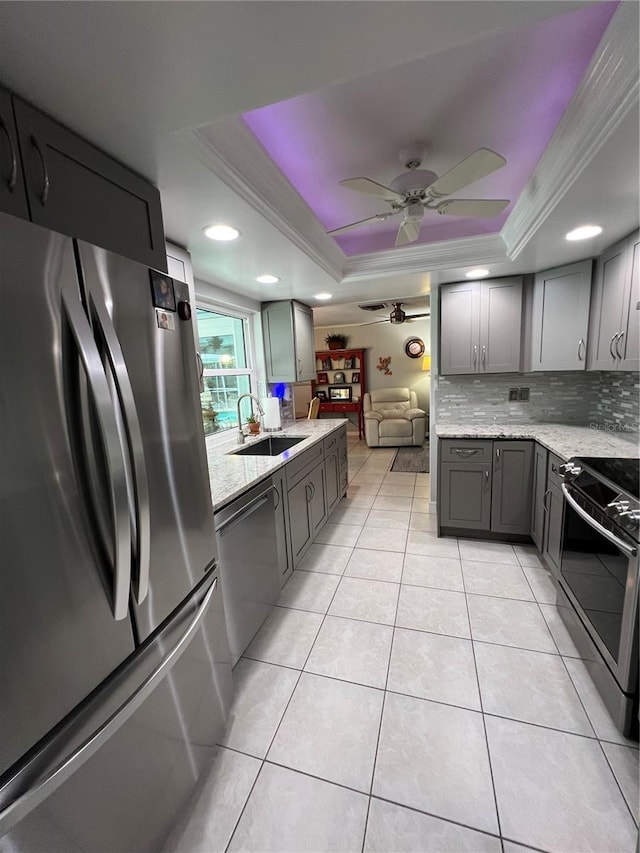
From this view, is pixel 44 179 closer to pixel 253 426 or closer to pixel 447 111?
pixel 447 111

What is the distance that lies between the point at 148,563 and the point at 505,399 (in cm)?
320

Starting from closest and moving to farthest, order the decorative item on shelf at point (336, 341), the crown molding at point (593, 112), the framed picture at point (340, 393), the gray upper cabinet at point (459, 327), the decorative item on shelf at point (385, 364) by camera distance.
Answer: the crown molding at point (593, 112) < the gray upper cabinet at point (459, 327) < the decorative item on shelf at point (385, 364) < the decorative item on shelf at point (336, 341) < the framed picture at point (340, 393)

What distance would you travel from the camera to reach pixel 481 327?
9.72ft

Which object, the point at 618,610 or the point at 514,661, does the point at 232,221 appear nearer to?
the point at 618,610

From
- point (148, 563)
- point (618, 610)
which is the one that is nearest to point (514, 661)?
point (618, 610)

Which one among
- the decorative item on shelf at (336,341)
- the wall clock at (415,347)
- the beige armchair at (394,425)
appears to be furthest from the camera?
the decorative item on shelf at (336,341)

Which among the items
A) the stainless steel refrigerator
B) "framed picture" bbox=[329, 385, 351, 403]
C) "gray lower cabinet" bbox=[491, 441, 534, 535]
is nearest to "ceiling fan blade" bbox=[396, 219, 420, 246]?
the stainless steel refrigerator

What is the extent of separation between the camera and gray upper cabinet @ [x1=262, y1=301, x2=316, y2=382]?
11.5ft

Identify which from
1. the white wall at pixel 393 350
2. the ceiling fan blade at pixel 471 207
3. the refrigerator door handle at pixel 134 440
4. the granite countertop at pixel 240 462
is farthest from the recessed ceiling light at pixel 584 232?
the white wall at pixel 393 350

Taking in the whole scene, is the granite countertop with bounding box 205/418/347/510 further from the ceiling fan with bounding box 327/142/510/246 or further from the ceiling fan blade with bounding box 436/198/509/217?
the ceiling fan blade with bounding box 436/198/509/217

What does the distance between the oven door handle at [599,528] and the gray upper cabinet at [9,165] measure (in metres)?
2.22

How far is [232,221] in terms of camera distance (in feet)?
5.31

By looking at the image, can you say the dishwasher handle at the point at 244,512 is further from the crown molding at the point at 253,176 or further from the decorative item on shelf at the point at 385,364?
the decorative item on shelf at the point at 385,364

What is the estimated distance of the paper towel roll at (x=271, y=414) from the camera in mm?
3307
